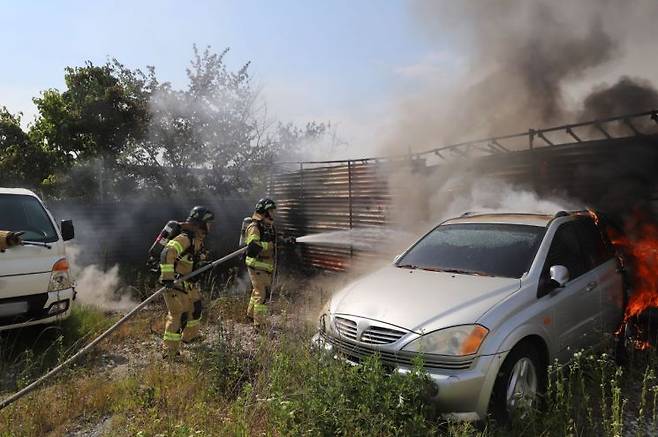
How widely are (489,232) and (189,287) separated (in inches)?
135

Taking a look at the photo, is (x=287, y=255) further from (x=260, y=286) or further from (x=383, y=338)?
(x=383, y=338)

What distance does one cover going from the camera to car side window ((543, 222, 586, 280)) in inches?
157

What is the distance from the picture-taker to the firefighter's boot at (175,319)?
212 inches

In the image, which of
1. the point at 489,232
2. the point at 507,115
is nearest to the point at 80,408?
the point at 489,232

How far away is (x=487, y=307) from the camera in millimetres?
3273

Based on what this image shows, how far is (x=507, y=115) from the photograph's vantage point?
430 inches

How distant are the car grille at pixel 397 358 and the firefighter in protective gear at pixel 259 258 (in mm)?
3035

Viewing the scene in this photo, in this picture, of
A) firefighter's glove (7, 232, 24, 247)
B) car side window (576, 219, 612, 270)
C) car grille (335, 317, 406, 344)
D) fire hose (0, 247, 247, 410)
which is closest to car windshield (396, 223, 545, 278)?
car side window (576, 219, 612, 270)

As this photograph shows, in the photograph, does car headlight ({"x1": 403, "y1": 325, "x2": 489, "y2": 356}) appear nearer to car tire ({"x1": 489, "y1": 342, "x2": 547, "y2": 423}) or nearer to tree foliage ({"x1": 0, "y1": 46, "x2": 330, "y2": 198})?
car tire ({"x1": 489, "y1": 342, "x2": 547, "y2": 423})

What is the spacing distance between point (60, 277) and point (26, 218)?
37.7 inches

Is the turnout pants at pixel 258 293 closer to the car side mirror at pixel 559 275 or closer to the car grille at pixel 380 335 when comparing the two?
the car grille at pixel 380 335

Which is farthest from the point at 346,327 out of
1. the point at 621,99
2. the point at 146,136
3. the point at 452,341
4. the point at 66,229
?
the point at 146,136

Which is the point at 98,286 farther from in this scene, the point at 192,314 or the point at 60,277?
the point at 192,314

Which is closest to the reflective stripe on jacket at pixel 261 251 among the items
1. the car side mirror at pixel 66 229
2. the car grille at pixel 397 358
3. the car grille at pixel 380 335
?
the car side mirror at pixel 66 229
